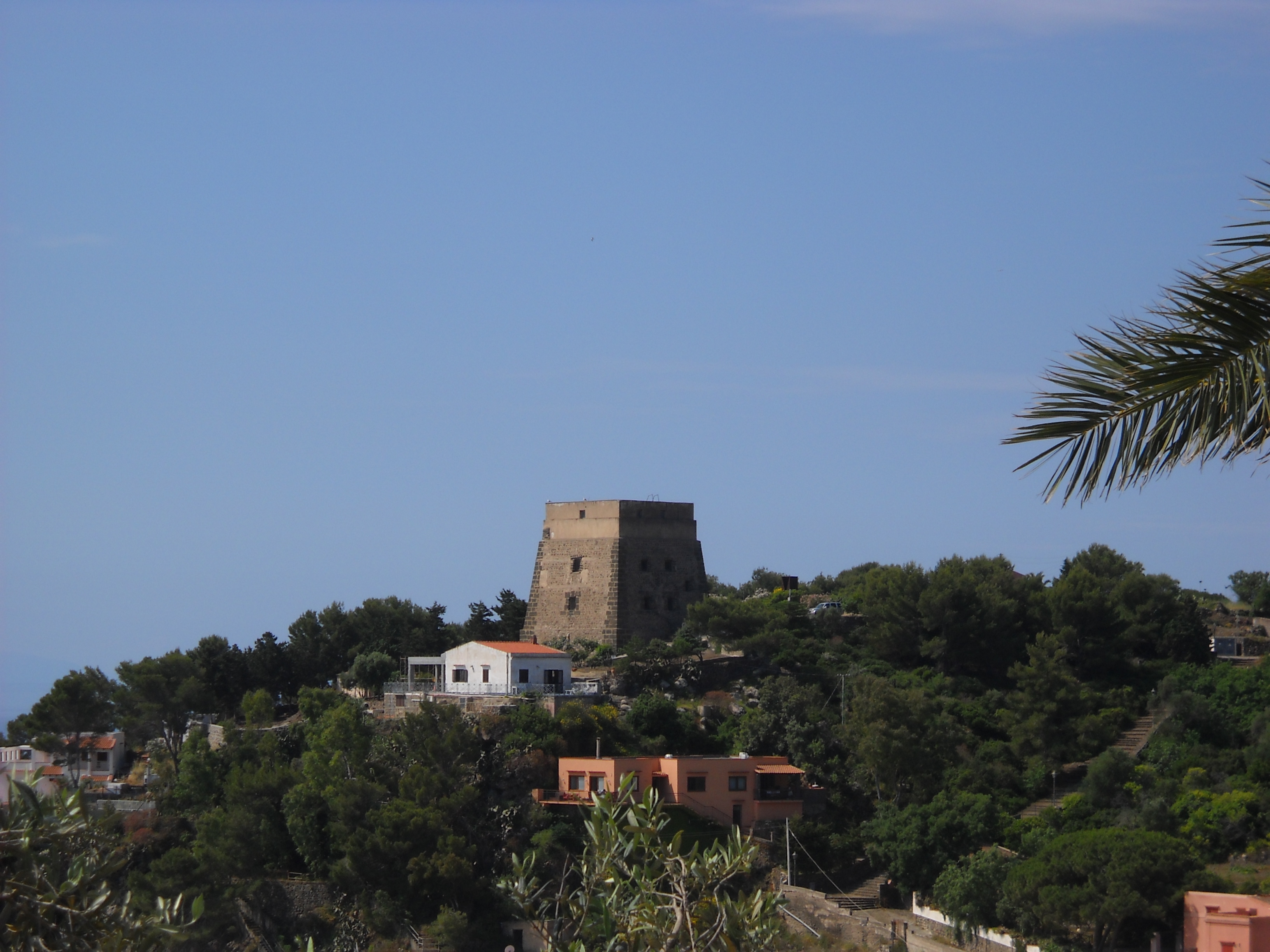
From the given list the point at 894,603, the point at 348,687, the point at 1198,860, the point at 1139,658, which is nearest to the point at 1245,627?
the point at 1139,658

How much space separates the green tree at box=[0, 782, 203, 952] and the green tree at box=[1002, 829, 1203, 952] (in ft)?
86.5

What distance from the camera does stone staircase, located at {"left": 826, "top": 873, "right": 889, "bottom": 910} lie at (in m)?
35.2

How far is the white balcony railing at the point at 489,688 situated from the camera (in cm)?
4231

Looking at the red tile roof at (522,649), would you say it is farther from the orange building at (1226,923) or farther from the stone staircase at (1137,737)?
the orange building at (1226,923)

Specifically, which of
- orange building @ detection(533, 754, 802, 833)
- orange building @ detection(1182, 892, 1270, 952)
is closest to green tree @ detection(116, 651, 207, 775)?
orange building @ detection(533, 754, 802, 833)

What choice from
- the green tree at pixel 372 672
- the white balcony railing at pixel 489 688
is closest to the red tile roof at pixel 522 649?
the white balcony railing at pixel 489 688

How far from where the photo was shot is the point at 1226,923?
28109mm

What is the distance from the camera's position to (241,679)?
165 ft

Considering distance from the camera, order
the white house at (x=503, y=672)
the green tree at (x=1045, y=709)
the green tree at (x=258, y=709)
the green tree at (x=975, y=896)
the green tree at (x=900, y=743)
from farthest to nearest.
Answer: the green tree at (x=258, y=709), the white house at (x=503, y=672), the green tree at (x=1045, y=709), the green tree at (x=900, y=743), the green tree at (x=975, y=896)

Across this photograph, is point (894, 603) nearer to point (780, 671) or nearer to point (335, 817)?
point (780, 671)

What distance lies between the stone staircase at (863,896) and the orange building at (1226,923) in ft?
25.3

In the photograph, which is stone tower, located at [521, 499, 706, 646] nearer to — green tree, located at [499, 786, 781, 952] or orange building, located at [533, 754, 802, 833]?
orange building, located at [533, 754, 802, 833]

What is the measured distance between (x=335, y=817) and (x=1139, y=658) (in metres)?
25.1

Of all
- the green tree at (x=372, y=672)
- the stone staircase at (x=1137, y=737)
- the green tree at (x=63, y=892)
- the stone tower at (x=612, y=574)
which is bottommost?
A: the green tree at (x=63, y=892)
